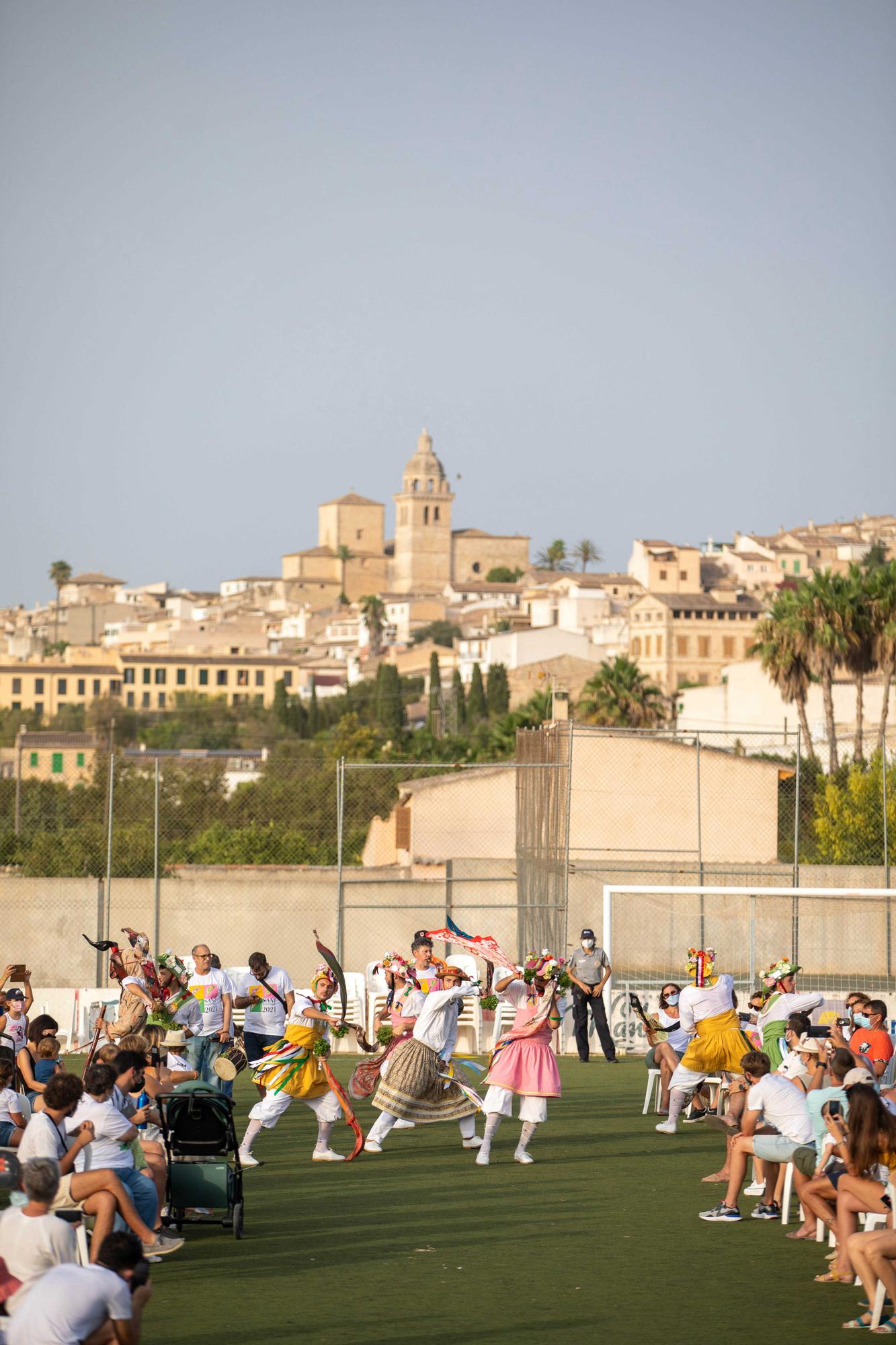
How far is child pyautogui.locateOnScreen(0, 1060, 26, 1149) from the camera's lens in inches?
430

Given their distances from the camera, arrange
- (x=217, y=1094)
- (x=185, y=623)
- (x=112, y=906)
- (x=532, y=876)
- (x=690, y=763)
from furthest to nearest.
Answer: (x=185, y=623) → (x=690, y=763) → (x=112, y=906) → (x=532, y=876) → (x=217, y=1094)

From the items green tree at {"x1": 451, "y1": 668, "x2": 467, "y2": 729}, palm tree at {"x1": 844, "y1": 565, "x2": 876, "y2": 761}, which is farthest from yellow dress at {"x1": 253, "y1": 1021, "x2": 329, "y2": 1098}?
green tree at {"x1": 451, "y1": 668, "x2": 467, "y2": 729}

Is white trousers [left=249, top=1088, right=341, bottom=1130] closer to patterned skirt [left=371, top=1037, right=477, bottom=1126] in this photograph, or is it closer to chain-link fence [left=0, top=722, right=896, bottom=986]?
patterned skirt [left=371, top=1037, right=477, bottom=1126]

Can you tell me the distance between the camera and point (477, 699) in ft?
397

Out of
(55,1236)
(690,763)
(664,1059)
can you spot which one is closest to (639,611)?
(690,763)

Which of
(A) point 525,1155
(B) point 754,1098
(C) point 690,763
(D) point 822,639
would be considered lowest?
(A) point 525,1155

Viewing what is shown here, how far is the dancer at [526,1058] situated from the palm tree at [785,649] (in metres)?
44.5

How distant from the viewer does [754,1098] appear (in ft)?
38.0

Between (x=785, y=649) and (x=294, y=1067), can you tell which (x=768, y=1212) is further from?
(x=785, y=649)

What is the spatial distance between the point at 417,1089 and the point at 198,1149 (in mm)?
2891

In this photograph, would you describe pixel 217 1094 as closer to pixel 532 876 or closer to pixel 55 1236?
pixel 55 1236

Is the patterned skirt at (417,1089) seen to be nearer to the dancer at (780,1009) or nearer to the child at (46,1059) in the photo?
the dancer at (780,1009)

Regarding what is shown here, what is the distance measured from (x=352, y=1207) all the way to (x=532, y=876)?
55.7ft

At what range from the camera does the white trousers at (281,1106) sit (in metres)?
13.4
